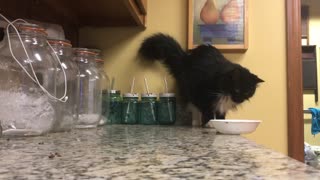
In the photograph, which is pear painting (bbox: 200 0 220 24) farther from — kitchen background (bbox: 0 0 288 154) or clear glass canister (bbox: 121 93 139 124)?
clear glass canister (bbox: 121 93 139 124)

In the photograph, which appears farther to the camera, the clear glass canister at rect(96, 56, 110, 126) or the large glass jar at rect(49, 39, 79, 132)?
the clear glass canister at rect(96, 56, 110, 126)

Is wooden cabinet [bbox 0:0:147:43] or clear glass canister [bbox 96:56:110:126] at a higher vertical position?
wooden cabinet [bbox 0:0:147:43]

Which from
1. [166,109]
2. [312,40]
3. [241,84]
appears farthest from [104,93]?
[312,40]

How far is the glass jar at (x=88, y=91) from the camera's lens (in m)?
1.23

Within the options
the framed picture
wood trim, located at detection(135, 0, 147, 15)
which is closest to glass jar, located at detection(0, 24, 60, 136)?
wood trim, located at detection(135, 0, 147, 15)

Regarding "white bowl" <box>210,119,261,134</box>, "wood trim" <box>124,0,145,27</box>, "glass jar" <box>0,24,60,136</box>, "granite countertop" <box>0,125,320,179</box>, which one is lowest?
"granite countertop" <box>0,125,320,179</box>

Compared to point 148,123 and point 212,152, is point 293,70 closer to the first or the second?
point 148,123

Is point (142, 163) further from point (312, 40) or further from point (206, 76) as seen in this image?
point (312, 40)

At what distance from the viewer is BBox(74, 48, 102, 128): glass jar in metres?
1.23

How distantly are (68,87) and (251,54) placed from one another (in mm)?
870

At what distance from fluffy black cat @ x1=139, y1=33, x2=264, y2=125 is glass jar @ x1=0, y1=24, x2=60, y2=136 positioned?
0.68 m

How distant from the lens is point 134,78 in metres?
1.64

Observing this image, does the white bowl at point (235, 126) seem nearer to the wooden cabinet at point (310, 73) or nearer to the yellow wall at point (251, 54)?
Result: the yellow wall at point (251, 54)

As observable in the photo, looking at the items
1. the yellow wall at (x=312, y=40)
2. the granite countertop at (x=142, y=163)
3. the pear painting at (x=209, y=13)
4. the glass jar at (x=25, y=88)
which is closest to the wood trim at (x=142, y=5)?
the pear painting at (x=209, y=13)
